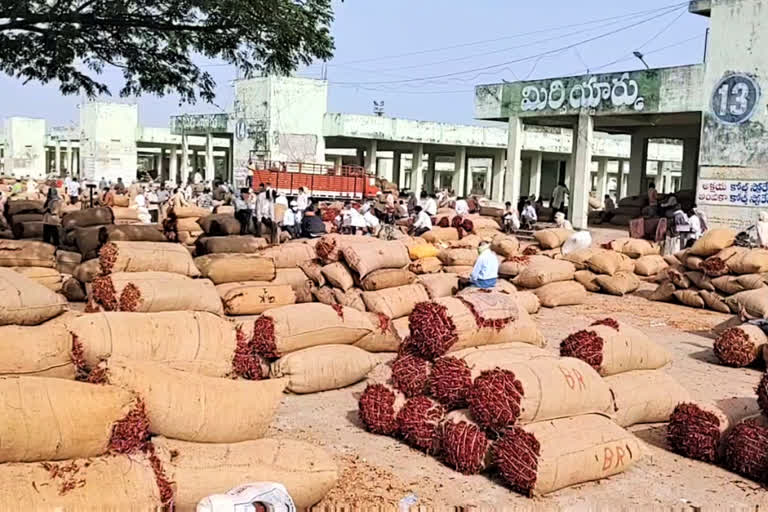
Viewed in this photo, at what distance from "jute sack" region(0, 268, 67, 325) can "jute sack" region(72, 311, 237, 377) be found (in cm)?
21

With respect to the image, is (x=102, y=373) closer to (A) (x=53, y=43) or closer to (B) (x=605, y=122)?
(A) (x=53, y=43)

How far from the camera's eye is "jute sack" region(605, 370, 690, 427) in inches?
243

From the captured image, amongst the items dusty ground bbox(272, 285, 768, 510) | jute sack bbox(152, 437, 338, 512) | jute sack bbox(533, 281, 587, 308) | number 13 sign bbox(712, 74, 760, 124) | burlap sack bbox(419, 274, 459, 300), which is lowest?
dusty ground bbox(272, 285, 768, 510)

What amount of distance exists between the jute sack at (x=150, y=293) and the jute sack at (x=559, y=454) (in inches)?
135

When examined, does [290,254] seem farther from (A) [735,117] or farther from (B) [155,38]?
(A) [735,117]

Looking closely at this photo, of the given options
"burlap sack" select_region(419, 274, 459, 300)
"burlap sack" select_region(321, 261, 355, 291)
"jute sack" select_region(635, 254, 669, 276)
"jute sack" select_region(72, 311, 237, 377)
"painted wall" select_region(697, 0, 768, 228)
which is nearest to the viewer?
"jute sack" select_region(72, 311, 237, 377)

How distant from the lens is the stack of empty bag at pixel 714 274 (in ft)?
40.1

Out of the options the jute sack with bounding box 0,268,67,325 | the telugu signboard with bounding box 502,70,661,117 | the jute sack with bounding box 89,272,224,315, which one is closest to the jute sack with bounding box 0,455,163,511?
the jute sack with bounding box 0,268,67,325

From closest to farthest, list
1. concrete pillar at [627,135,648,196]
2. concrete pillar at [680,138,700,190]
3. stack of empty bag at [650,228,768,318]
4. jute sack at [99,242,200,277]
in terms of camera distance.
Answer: jute sack at [99,242,200,277] → stack of empty bag at [650,228,768,318] → concrete pillar at [627,135,648,196] → concrete pillar at [680,138,700,190]

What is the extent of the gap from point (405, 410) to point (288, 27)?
19.9 ft

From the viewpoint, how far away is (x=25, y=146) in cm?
6694

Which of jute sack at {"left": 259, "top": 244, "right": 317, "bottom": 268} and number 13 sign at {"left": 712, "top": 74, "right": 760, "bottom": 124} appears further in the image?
number 13 sign at {"left": 712, "top": 74, "right": 760, "bottom": 124}

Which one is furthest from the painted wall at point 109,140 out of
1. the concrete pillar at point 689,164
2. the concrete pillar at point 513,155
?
the concrete pillar at point 689,164

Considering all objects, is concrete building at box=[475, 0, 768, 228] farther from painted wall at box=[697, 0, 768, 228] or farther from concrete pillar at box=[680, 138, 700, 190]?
concrete pillar at box=[680, 138, 700, 190]
